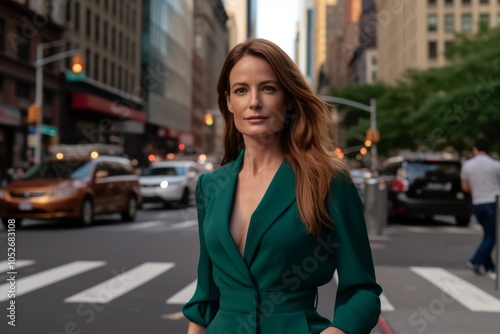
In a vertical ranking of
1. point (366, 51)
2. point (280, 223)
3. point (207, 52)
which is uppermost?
point (366, 51)

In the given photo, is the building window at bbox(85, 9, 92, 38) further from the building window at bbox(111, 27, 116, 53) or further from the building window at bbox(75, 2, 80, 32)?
the building window at bbox(111, 27, 116, 53)

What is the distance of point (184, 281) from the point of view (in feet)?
31.5

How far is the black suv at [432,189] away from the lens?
19.7 meters

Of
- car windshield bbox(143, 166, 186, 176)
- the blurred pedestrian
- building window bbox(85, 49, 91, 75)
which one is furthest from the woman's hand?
building window bbox(85, 49, 91, 75)

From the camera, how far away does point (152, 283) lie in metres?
9.44

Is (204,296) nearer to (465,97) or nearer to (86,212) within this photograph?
(86,212)

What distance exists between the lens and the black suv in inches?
777

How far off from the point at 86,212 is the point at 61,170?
1.24 metres

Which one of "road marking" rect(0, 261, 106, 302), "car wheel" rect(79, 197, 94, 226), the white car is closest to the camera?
"road marking" rect(0, 261, 106, 302)

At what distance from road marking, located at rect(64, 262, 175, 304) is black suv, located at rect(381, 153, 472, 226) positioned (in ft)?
33.1

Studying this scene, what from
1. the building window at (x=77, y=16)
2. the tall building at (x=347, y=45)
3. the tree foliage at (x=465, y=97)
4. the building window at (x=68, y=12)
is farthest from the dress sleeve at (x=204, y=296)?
the tall building at (x=347, y=45)

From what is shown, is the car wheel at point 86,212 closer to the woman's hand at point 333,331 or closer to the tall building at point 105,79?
the woman's hand at point 333,331

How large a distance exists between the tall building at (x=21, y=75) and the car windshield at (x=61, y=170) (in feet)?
67.3

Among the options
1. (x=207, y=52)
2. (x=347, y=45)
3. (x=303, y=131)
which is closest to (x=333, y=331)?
(x=303, y=131)
